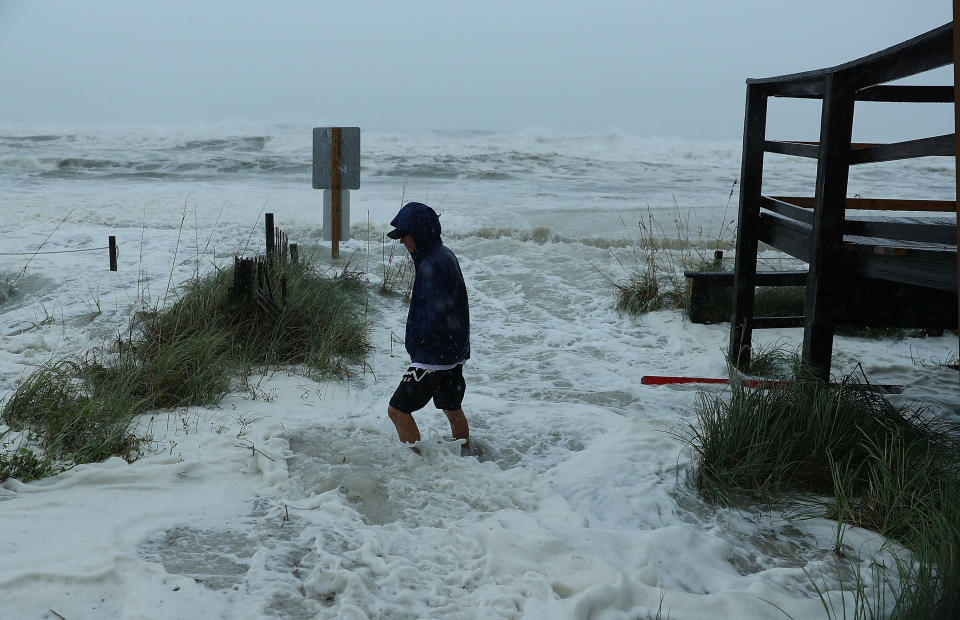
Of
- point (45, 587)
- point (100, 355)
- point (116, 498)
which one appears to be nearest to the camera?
point (45, 587)

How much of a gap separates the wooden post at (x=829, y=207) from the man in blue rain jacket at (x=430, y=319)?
2474 millimetres

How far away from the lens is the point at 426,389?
4516 mm

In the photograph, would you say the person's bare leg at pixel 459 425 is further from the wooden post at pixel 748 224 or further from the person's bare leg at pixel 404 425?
the wooden post at pixel 748 224

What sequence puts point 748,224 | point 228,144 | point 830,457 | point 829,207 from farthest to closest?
point 228,144
point 748,224
point 829,207
point 830,457

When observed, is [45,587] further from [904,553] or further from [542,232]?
[542,232]

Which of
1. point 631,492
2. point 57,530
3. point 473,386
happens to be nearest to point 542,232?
point 473,386

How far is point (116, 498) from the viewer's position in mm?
3871

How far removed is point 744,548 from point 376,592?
5.53ft

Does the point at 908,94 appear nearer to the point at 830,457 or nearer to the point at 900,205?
the point at 900,205

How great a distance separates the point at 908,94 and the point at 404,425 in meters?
4.17

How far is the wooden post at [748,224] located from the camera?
655cm

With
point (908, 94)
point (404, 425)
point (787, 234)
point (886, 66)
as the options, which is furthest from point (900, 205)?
point (404, 425)

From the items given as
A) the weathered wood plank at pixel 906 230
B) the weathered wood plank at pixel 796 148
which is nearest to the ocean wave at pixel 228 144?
the weathered wood plank at pixel 796 148

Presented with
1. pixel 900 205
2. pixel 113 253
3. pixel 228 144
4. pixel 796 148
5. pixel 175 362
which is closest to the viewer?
pixel 175 362
